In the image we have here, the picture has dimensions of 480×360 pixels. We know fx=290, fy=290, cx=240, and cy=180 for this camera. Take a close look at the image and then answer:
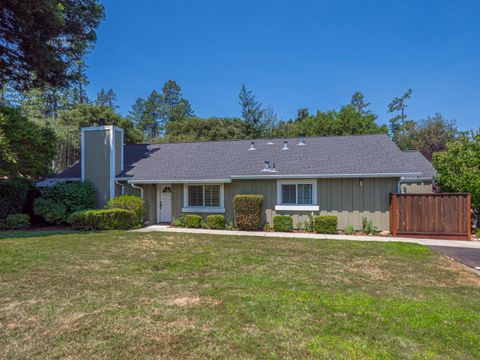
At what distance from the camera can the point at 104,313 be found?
4133 millimetres

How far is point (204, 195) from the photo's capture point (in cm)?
1454

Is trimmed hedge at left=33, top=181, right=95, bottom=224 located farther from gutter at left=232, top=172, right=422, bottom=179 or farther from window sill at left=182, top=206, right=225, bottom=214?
gutter at left=232, top=172, right=422, bottom=179

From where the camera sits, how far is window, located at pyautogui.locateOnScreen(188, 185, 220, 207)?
1440cm

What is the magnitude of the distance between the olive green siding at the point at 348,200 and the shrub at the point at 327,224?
0.63 meters

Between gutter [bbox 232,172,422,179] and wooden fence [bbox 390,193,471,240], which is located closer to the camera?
wooden fence [bbox 390,193,471,240]

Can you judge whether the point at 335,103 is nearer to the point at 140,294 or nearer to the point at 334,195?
the point at 334,195

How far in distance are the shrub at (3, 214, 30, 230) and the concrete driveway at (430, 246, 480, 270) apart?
16.2 meters

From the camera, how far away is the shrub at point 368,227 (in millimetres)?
12248

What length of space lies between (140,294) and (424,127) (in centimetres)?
4261

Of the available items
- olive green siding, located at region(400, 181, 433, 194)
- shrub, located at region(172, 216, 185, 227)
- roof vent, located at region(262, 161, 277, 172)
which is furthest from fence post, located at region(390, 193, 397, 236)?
shrub, located at region(172, 216, 185, 227)

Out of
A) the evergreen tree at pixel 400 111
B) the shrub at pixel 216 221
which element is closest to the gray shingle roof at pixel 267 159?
the shrub at pixel 216 221

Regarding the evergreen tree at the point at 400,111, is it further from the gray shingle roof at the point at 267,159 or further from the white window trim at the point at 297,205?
the white window trim at the point at 297,205

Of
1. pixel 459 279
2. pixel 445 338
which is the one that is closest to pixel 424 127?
pixel 459 279

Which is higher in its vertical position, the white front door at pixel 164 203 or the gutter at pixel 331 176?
the gutter at pixel 331 176
